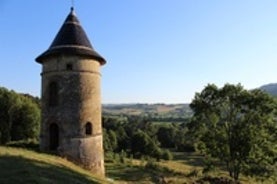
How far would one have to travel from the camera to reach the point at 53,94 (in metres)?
22.1

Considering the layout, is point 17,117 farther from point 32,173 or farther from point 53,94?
point 32,173

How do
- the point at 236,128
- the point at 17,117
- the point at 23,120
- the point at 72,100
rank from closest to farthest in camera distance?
the point at 72,100 < the point at 236,128 < the point at 23,120 < the point at 17,117

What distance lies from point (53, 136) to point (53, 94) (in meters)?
2.41

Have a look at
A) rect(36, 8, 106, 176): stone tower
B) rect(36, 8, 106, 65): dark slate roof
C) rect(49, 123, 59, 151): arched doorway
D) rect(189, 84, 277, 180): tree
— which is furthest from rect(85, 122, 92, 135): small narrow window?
rect(189, 84, 277, 180): tree

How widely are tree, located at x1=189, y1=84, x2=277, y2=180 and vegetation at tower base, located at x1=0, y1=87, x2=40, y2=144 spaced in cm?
2467

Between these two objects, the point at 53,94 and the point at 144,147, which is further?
the point at 144,147

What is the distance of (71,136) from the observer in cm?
2128

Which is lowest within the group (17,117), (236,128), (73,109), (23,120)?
(236,128)

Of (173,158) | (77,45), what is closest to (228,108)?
(77,45)

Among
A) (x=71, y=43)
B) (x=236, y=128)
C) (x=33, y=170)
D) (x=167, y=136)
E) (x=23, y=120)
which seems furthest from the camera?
(x=167, y=136)

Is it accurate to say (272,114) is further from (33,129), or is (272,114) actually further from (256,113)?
(33,129)

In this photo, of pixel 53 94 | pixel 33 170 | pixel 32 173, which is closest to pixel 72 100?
pixel 53 94

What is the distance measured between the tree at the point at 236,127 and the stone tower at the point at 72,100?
12486 mm

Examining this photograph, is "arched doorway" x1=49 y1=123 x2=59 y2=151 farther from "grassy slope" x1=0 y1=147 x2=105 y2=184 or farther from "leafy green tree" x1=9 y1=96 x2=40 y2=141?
"leafy green tree" x1=9 y1=96 x2=40 y2=141
